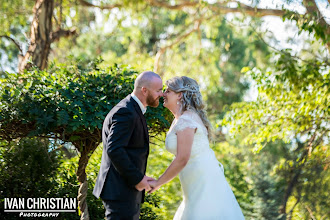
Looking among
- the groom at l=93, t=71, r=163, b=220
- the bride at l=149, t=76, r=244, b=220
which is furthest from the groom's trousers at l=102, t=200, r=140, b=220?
the bride at l=149, t=76, r=244, b=220

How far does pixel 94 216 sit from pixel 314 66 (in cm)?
466

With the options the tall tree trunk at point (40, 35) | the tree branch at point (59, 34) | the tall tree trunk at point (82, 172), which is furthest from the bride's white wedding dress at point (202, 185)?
the tree branch at point (59, 34)

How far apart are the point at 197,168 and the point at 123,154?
843 millimetres

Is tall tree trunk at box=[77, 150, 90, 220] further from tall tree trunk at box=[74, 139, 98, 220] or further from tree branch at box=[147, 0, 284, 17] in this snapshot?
tree branch at box=[147, 0, 284, 17]

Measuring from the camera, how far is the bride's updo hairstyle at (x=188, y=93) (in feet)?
13.0

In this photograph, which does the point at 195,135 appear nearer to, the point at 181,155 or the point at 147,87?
the point at 181,155

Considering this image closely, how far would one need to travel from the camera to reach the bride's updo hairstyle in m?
3.97

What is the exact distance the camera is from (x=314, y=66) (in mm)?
7785

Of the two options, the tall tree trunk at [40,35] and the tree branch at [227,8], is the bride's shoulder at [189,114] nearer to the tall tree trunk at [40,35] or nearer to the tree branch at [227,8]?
the tall tree trunk at [40,35]

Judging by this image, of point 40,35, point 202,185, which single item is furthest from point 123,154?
point 40,35

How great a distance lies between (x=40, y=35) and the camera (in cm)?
753

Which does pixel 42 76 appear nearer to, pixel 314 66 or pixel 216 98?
pixel 314 66

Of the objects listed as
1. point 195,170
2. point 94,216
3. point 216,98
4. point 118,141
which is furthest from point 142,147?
point 216,98

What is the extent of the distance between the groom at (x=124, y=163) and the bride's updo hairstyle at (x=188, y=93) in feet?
1.53
